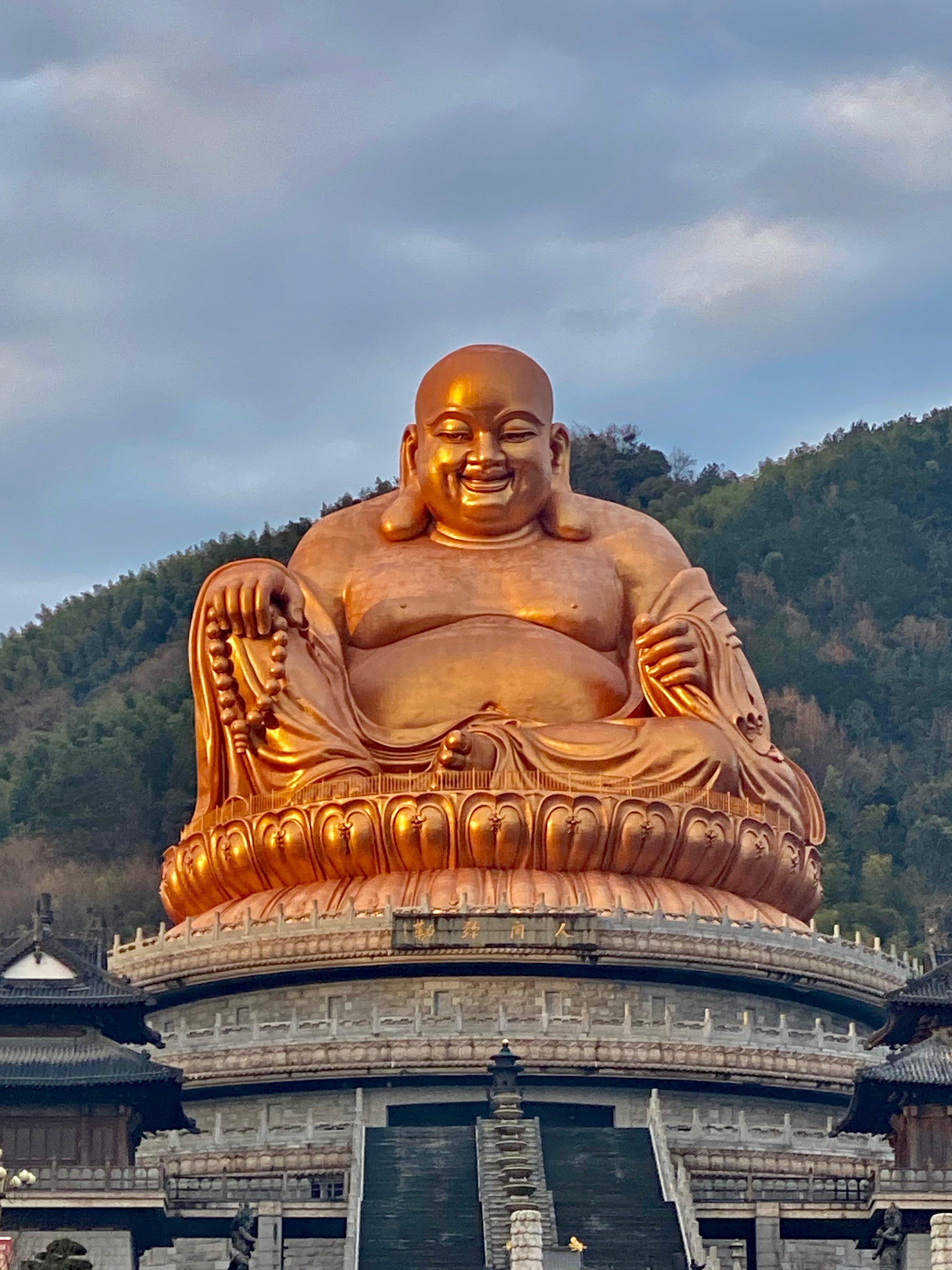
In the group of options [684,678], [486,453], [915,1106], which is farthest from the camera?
[486,453]

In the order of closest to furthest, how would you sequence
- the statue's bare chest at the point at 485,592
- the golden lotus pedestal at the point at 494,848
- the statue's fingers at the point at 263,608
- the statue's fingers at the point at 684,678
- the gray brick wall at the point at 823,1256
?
1. the gray brick wall at the point at 823,1256
2. the golden lotus pedestal at the point at 494,848
3. the statue's fingers at the point at 263,608
4. the statue's fingers at the point at 684,678
5. the statue's bare chest at the point at 485,592

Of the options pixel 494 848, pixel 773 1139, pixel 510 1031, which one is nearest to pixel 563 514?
pixel 494 848

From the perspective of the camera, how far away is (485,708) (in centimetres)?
2711

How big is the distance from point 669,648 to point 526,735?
5.10 feet

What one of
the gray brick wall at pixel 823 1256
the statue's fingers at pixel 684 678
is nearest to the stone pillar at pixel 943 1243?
the gray brick wall at pixel 823 1256

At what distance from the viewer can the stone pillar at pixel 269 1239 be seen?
2159 centimetres

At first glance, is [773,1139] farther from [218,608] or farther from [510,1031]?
[218,608]

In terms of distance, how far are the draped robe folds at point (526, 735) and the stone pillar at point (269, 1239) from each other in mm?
5469

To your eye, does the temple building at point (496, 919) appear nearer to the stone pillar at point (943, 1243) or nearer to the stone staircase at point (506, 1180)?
the stone staircase at point (506, 1180)

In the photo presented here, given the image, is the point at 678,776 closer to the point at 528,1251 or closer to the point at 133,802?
the point at 528,1251

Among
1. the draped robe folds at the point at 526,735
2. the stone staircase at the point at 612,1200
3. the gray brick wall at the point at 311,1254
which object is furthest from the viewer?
the draped robe folds at the point at 526,735

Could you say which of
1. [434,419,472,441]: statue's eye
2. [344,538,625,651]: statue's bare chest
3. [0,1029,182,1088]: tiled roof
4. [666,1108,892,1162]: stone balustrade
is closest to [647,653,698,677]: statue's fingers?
[344,538,625,651]: statue's bare chest

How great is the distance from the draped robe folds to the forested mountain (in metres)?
9.98

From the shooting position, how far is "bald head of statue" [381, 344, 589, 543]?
28.1 m
